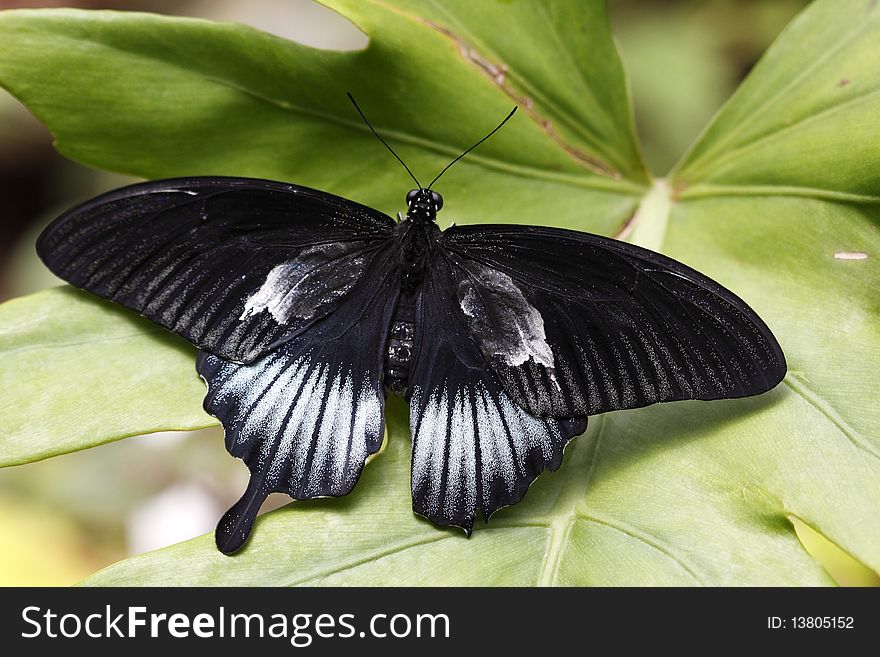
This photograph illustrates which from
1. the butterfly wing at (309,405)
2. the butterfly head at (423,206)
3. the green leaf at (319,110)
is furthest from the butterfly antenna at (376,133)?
the butterfly wing at (309,405)

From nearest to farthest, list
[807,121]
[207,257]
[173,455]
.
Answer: [207,257] < [807,121] < [173,455]

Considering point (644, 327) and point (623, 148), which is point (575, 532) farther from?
point (623, 148)

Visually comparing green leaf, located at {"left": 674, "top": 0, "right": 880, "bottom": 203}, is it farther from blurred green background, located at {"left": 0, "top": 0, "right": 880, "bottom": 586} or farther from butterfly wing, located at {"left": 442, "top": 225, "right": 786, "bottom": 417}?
blurred green background, located at {"left": 0, "top": 0, "right": 880, "bottom": 586}

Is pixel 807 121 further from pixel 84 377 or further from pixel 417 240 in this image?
pixel 84 377

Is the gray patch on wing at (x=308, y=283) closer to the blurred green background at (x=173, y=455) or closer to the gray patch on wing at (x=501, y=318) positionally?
the gray patch on wing at (x=501, y=318)

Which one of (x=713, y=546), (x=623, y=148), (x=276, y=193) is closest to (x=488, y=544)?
(x=713, y=546)

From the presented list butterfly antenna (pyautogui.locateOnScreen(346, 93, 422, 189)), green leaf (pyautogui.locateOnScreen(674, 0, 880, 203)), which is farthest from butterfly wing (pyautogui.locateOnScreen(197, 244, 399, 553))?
green leaf (pyautogui.locateOnScreen(674, 0, 880, 203))

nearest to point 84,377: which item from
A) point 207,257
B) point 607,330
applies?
point 207,257
